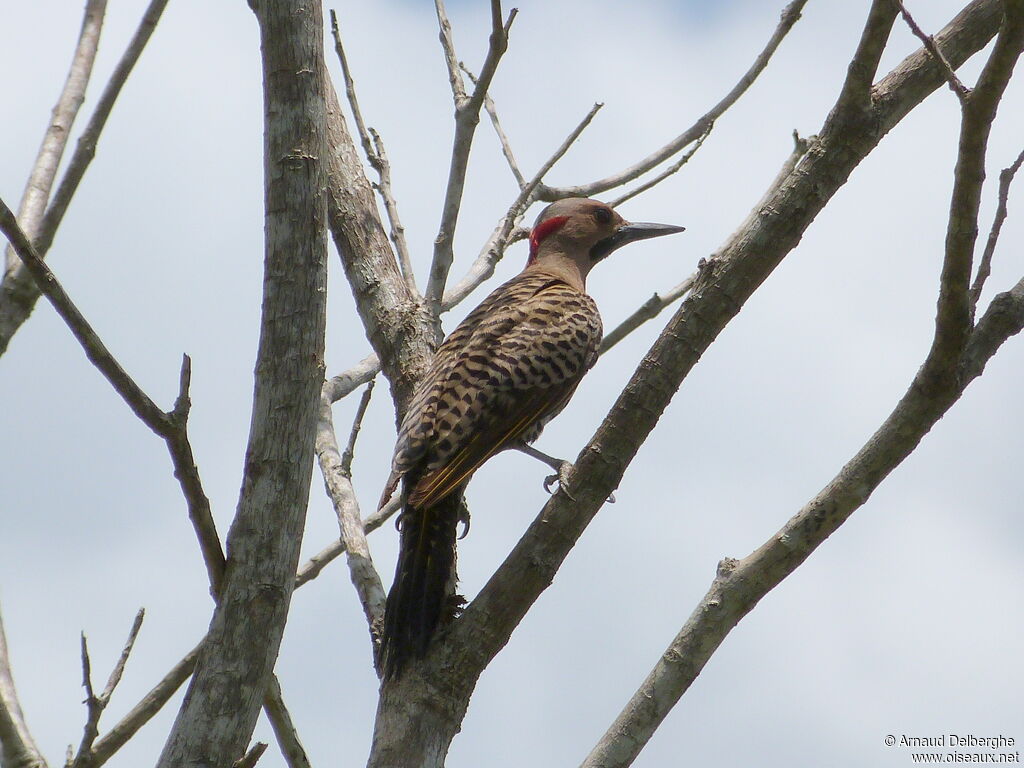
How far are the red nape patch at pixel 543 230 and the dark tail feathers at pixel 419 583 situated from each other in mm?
3284

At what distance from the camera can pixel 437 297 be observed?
5.41 meters

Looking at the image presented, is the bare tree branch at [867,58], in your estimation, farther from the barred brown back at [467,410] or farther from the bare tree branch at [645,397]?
the barred brown back at [467,410]

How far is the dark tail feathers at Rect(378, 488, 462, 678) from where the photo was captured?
13.5 ft

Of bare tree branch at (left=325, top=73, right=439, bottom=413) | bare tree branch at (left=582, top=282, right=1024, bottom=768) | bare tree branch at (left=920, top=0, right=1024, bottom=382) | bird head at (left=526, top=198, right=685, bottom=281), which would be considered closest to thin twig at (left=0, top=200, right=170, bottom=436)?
bare tree branch at (left=582, top=282, right=1024, bottom=768)

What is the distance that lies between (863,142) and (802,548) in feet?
4.45

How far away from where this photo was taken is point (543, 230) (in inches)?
314

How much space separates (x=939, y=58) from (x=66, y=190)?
350 centimetres

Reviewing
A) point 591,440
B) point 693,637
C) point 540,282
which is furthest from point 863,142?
point 540,282

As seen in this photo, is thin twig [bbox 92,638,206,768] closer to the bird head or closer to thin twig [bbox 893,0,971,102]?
thin twig [bbox 893,0,971,102]

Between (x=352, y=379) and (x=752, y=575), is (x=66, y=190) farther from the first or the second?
(x=752, y=575)

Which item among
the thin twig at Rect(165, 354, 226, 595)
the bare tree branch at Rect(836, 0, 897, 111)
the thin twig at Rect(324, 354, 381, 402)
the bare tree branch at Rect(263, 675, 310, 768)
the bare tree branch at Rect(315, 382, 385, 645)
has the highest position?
the thin twig at Rect(324, 354, 381, 402)

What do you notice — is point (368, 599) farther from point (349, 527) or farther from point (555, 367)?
point (555, 367)

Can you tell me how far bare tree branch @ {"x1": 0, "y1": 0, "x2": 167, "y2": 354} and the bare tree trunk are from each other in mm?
1748

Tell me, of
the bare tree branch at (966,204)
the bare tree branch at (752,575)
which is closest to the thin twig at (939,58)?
the bare tree branch at (966,204)
